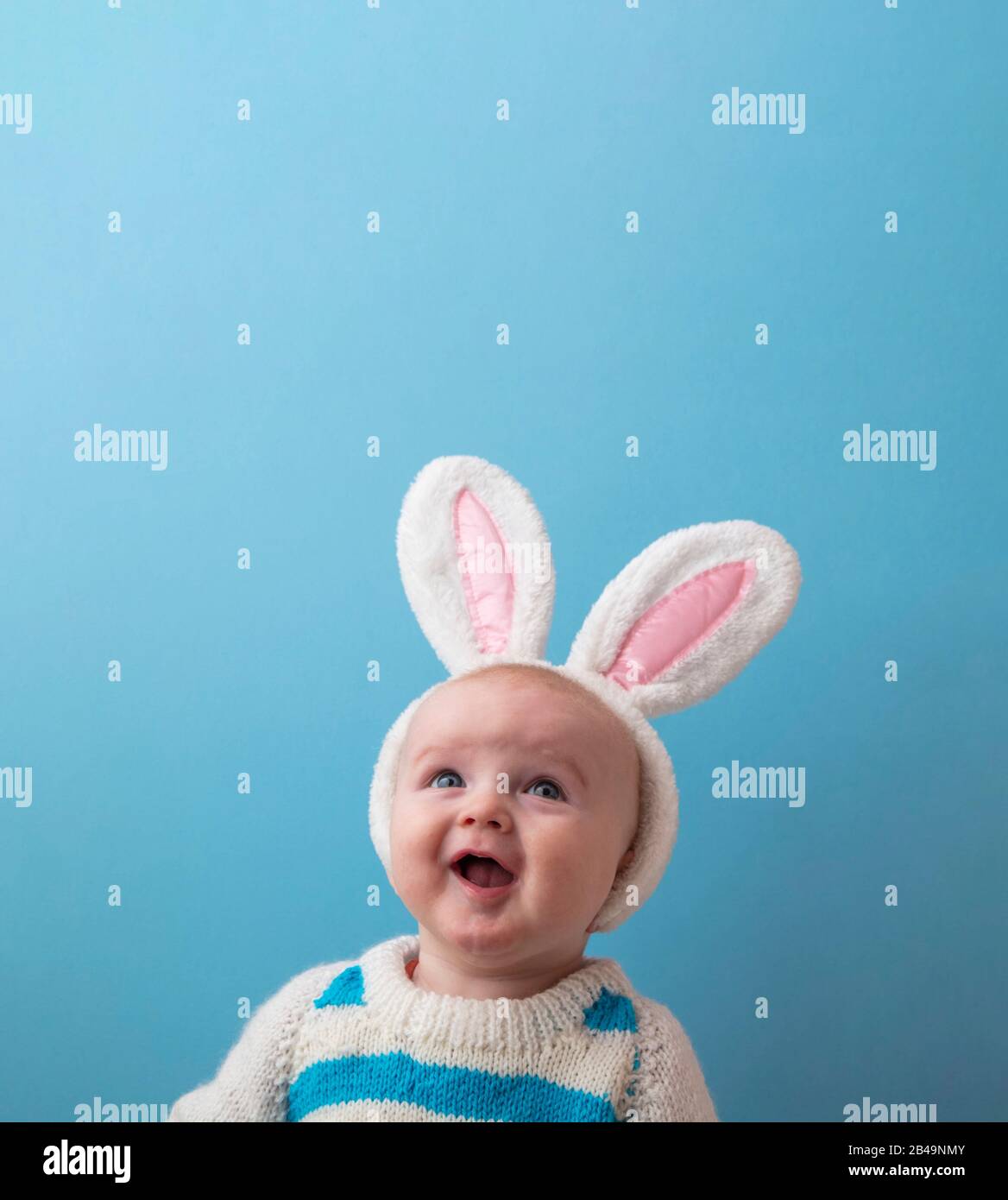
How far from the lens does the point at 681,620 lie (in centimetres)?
130

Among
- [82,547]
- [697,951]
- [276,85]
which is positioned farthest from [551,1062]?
[276,85]

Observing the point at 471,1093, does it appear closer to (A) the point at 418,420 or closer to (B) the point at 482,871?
(B) the point at 482,871

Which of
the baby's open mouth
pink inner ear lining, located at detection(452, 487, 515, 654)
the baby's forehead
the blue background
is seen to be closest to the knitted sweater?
the baby's open mouth

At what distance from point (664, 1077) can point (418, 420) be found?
91 cm

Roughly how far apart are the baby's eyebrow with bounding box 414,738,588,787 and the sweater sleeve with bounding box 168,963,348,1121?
27 cm

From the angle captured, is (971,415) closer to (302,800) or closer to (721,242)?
(721,242)

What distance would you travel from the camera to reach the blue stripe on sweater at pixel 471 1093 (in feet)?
3.64

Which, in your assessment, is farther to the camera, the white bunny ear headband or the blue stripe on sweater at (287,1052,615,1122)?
the white bunny ear headband

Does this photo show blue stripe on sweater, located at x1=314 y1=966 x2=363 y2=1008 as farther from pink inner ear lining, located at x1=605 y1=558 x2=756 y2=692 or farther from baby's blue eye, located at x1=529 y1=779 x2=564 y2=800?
pink inner ear lining, located at x1=605 y1=558 x2=756 y2=692

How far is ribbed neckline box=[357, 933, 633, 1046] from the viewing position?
1136 millimetres

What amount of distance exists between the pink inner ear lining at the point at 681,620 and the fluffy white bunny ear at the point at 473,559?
9cm

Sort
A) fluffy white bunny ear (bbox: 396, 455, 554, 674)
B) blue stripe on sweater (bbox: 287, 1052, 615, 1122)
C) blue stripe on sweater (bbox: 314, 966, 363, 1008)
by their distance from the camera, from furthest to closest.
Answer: fluffy white bunny ear (bbox: 396, 455, 554, 674) → blue stripe on sweater (bbox: 314, 966, 363, 1008) → blue stripe on sweater (bbox: 287, 1052, 615, 1122)

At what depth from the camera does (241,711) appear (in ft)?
5.65

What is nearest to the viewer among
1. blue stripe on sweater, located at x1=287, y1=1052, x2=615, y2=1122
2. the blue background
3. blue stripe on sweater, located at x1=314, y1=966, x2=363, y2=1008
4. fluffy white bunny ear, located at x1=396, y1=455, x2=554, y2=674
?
blue stripe on sweater, located at x1=287, y1=1052, x2=615, y2=1122
